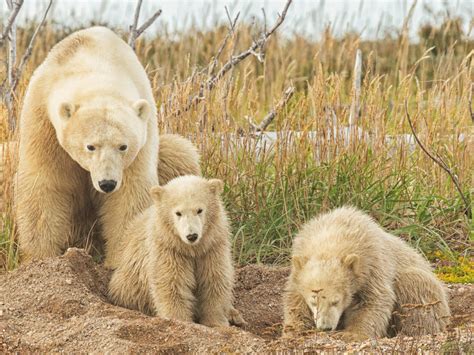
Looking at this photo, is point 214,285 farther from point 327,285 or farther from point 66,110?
point 66,110

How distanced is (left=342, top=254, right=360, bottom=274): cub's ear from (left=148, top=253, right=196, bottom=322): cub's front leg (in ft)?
3.32

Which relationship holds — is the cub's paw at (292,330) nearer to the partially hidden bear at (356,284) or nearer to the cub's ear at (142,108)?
the partially hidden bear at (356,284)

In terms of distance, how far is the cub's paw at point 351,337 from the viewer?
4.94 m

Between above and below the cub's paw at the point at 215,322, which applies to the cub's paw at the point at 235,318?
below

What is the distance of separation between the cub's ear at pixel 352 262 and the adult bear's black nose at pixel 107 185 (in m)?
1.51

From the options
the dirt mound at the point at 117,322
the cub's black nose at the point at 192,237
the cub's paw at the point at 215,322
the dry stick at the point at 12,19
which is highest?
the dry stick at the point at 12,19

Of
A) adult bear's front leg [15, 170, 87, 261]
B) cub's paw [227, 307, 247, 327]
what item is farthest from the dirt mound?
adult bear's front leg [15, 170, 87, 261]

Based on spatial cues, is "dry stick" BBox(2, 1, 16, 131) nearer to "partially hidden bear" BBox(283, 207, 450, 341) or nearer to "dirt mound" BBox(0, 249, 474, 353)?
"dirt mound" BBox(0, 249, 474, 353)

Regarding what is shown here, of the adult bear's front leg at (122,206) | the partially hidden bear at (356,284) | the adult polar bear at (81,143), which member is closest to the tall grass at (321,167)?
the adult polar bear at (81,143)

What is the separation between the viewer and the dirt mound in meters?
4.64

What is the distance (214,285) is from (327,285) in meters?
0.87

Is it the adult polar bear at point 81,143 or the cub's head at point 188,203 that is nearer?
the cub's head at point 188,203

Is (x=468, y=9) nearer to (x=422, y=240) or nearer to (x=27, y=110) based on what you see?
(x=422, y=240)

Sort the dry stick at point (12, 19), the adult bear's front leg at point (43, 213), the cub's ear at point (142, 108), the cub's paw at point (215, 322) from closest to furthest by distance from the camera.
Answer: the cub's paw at point (215, 322) < the cub's ear at point (142, 108) < the adult bear's front leg at point (43, 213) < the dry stick at point (12, 19)
